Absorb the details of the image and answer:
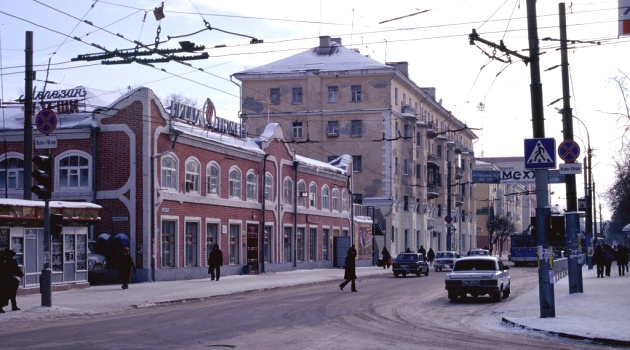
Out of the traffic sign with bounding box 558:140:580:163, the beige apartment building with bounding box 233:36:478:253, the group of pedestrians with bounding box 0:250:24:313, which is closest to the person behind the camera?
the group of pedestrians with bounding box 0:250:24:313

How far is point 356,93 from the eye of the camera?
7450cm

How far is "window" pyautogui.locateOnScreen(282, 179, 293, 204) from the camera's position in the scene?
2126 inches

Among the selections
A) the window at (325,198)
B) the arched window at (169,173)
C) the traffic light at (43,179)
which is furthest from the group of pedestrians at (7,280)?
the window at (325,198)

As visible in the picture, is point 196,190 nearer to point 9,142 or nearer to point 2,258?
point 9,142

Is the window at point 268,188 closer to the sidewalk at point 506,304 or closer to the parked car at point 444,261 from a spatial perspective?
the sidewalk at point 506,304

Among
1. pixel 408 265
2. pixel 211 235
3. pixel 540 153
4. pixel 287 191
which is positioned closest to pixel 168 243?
pixel 211 235

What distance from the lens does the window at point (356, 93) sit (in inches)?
2928

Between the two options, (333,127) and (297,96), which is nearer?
(333,127)

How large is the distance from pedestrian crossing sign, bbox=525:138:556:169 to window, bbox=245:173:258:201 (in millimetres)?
29883

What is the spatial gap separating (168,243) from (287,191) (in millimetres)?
15685

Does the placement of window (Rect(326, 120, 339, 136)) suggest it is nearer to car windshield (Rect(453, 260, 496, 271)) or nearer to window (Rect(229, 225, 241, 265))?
window (Rect(229, 225, 241, 265))

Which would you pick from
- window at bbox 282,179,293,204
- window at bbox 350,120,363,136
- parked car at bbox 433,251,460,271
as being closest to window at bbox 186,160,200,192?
window at bbox 282,179,293,204

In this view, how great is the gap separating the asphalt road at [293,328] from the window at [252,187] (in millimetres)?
21242

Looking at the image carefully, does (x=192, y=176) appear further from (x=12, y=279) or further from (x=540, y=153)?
(x=540, y=153)
